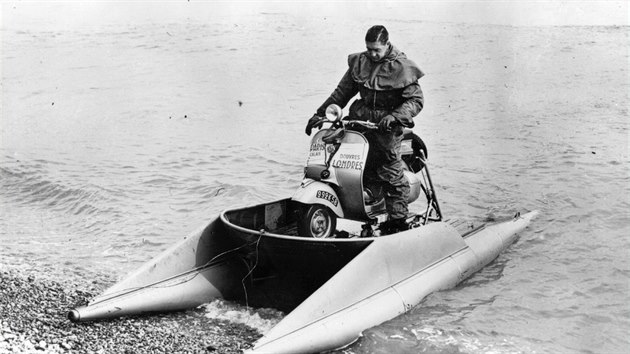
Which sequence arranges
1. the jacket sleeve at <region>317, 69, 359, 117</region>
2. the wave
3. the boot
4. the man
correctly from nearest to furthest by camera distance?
the man, the boot, the jacket sleeve at <region>317, 69, 359, 117</region>, the wave

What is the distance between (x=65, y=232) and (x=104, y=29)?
20622 millimetres

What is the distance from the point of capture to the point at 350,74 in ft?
21.6

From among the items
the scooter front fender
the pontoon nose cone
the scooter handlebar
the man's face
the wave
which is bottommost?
the wave

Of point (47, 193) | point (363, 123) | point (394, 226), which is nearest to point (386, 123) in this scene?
point (363, 123)

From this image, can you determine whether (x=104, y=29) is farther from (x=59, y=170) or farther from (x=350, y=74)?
(x=350, y=74)

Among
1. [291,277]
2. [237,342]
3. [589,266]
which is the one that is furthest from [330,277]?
[589,266]

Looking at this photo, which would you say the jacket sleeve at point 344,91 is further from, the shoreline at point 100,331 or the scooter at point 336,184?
the shoreline at point 100,331

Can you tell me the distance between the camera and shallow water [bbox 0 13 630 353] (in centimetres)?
646

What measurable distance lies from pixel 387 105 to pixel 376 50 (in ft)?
1.72

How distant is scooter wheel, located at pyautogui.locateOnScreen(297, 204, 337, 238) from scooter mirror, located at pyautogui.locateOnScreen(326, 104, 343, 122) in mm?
828

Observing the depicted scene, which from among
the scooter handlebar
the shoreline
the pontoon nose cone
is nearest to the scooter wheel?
the scooter handlebar

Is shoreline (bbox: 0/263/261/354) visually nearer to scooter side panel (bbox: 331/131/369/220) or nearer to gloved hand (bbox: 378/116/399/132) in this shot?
scooter side panel (bbox: 331/131/369/220)

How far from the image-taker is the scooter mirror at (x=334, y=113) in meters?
6.12

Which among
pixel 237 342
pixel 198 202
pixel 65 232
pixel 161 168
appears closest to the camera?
pixel 237 342
